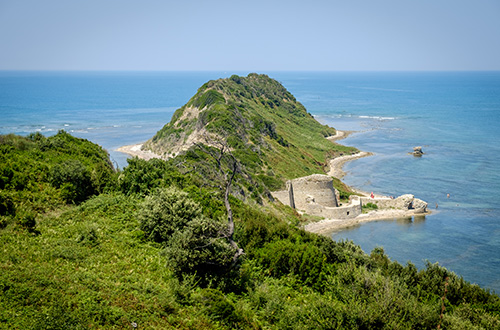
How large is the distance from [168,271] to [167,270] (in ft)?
0.26

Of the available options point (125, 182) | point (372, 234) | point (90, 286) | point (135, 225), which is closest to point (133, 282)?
point (90, 286)

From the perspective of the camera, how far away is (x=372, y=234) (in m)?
41.3

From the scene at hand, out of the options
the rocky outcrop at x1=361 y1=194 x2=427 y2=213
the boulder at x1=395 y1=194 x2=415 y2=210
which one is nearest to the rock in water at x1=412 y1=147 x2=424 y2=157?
the rocky outcrop at x1=361 y1=194 x2=427 y2=213

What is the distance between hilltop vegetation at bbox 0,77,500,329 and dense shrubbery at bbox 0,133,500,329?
0.04 m

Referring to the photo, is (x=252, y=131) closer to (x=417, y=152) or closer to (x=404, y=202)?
(x=404, y=202)

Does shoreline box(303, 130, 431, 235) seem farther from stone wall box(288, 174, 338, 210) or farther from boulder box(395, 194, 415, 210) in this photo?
stone wall box(288, 174, 338, 210)

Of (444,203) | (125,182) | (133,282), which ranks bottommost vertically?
(444,203)

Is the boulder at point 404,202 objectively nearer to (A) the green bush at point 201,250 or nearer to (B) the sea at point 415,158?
(B) the sea at point 415,158

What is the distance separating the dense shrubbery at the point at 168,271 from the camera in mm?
11367

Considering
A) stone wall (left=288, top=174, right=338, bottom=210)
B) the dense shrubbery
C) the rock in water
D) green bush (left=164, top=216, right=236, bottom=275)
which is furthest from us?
the rock in water

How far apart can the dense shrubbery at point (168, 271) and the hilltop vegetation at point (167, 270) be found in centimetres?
4

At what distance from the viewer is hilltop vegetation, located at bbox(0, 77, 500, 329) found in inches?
448

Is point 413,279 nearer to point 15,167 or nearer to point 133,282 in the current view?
point 133,282

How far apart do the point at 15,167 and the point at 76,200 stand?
3035 mm
